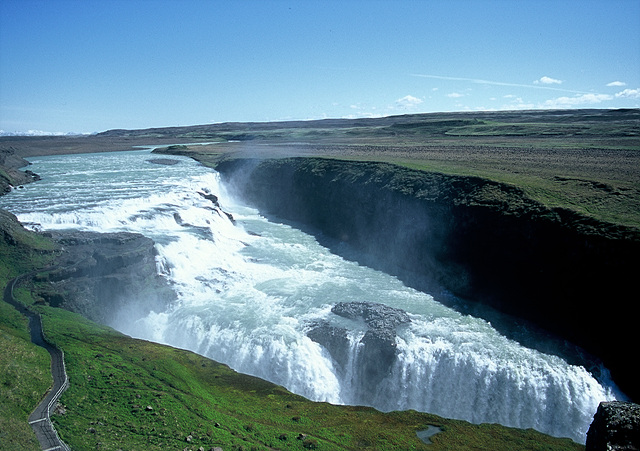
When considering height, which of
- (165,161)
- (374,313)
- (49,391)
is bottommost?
(374,313)

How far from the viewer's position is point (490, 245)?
3108 cm

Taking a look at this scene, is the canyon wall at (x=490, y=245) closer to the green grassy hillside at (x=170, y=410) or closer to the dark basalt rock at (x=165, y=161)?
the green grassy hillside at (x=170, y=410)

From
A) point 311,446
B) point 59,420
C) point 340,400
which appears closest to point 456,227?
point 340,400

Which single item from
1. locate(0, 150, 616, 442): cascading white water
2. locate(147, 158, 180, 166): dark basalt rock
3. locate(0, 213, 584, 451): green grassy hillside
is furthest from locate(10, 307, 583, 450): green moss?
locate(147, 158, 180, 166): dark basalt rock

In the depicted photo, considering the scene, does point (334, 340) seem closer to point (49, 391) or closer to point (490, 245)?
point (49, 391)

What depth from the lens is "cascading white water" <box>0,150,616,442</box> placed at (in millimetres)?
20781

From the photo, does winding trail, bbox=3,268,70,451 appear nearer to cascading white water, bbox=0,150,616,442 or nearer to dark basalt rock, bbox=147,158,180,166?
cascading white water, bbox=0,150,616,442

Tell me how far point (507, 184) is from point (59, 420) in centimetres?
3212

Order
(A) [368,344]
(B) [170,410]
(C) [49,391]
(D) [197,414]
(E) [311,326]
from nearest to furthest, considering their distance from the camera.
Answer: (C) [49,391]
(B) [170,410]
(D) [197,414]
(A) [368,344]
(E) [311,326]

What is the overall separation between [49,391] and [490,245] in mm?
27450

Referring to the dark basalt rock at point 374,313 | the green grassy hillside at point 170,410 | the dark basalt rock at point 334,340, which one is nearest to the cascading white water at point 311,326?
the dark basalt rock at point 334,340

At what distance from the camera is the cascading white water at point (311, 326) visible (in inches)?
818

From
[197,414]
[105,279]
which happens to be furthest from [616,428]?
[105,279]

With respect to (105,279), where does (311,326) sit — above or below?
below
